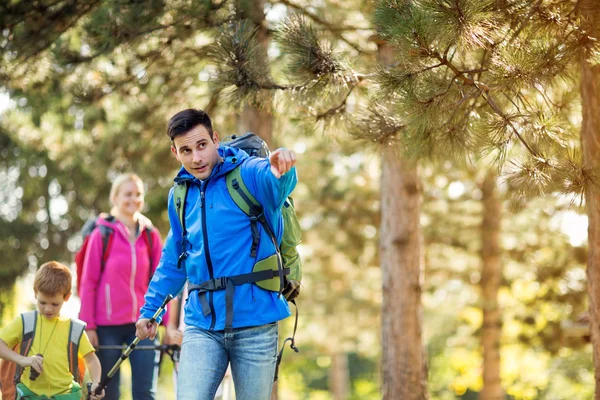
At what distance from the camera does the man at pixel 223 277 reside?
3.36m

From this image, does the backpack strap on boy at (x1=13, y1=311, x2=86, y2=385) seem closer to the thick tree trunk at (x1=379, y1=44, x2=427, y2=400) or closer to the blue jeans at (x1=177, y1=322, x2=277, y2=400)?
the blue jeans at (x1=177, y1=322, x2=277, y2=400)

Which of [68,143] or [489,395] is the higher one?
[68,143]

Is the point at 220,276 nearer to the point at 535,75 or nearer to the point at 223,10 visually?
the point at 535,75

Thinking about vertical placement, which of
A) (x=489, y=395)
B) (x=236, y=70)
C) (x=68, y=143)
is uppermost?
(x=68, y=143)

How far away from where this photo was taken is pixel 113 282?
5492 mm

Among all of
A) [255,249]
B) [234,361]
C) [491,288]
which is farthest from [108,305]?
[491,288]

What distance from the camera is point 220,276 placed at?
3400 millimetres

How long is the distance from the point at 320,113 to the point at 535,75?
1.66 meters

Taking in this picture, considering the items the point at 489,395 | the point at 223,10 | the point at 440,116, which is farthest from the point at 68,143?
the point at 440,116

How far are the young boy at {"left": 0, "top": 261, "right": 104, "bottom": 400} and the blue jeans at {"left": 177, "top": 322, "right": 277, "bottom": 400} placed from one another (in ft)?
4.38

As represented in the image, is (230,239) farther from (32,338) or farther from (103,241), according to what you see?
(103,241)

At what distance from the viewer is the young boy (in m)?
4.42

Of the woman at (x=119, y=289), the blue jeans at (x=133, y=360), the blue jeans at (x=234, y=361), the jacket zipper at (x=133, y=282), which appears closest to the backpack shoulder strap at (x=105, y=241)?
the woman at (x=119, y=289)

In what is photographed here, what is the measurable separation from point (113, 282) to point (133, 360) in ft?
1.83
